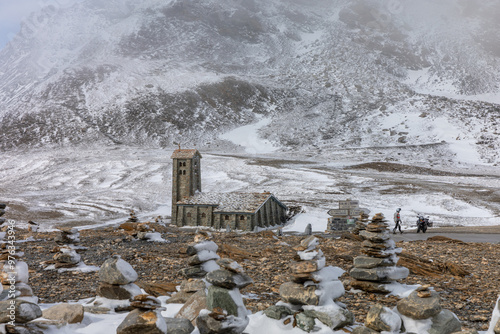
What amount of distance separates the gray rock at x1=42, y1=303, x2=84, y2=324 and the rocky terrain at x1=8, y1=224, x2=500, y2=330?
107 inches

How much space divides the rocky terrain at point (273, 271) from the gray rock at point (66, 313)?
2.73 meters

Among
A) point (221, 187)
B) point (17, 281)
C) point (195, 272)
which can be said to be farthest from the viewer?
point (221, 187)

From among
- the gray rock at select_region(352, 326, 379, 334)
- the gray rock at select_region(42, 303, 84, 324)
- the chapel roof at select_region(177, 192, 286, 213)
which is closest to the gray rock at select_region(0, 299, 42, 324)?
the gray rock at select_region(42, 303, 84, 324)

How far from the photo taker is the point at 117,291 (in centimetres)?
798

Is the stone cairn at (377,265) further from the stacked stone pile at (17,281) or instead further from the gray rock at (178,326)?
the stacked stone pile at (17,281)

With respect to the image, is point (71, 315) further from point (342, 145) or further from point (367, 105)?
point (367, 105)

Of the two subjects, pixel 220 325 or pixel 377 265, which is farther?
pixel 377 265

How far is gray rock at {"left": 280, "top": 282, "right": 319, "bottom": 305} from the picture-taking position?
7.59 metres

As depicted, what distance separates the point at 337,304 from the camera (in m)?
8.04

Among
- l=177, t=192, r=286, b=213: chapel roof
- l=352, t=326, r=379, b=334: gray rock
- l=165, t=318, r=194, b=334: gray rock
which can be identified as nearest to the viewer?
l=165, t=318, r=194, b=334: gray rock

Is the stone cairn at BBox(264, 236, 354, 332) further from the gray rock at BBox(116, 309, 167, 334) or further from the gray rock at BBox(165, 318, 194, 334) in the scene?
the gray rock at BBox(116, 309, 167, 334)

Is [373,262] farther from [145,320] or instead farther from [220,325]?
[145,320]

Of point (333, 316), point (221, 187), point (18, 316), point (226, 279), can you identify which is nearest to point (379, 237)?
point (333, 316)

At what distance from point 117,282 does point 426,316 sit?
640 cm
